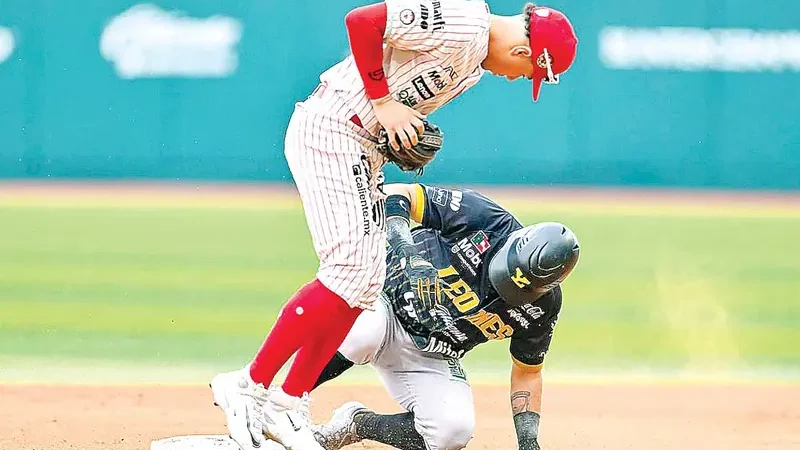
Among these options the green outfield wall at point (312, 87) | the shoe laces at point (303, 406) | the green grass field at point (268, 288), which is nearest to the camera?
the shoe laces at point (303, 406)

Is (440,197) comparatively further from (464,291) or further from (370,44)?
(370,44)

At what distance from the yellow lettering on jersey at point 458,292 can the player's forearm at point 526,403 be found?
28 cm

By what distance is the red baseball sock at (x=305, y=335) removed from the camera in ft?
9.78

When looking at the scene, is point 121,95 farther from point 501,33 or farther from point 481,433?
point 501,33

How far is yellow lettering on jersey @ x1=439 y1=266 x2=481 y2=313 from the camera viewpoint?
3.38m

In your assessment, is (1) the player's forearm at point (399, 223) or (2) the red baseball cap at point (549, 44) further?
(1) the player's forearm at point (399, 223)

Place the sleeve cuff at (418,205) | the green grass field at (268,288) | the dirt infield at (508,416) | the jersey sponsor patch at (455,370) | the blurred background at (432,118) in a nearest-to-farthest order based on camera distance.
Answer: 1. the sleeve cuff at (418,205)
2. the jersey sponsor patch at (455,370)
3. the dirt infield at (508,416)
4. the green grass field at (268,288)
5. the blurred background at (432,118)

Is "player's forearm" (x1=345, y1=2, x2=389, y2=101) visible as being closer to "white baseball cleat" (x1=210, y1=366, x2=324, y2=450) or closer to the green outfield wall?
"white baseball cleat" (x1=210, y1=366, x2=324, y2=450)

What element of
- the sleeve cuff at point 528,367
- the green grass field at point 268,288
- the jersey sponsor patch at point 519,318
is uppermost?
the jersey sponsor patch at point 519,318

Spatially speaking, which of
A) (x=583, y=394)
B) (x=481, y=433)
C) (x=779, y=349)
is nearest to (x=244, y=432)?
(x=481, y=433)

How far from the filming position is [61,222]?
9031 millimetres

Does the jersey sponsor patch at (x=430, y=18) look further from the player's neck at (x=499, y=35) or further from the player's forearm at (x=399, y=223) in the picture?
the player's forearm at (x=399, y=223)

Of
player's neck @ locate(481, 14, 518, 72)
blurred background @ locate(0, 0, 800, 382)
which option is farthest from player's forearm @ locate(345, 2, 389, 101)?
blurred background @ locate(0, 0, 800, 382)

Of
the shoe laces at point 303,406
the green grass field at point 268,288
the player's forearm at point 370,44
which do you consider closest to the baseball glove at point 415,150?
the player's forearm at point 370,44
